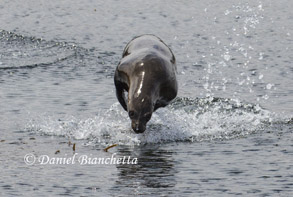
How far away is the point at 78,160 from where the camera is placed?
10.8 metres

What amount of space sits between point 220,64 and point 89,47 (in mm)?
3445

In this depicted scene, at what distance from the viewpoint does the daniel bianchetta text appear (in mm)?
10734

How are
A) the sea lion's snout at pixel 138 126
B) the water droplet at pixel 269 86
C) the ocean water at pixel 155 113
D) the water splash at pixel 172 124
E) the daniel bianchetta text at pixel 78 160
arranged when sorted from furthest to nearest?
the water droplet at pixel 269 86, the water splash at pixel 172 124, the sea lion's snout at pixel 138 126, the daniel bianchetta text at pixel 78 160, the ocean water at pixel 155 113

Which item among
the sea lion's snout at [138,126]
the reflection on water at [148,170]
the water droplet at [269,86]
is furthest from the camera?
the water droplet at [269,86]

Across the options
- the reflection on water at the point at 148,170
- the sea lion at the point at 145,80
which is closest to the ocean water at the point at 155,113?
the reflection on water at the point at 148,170

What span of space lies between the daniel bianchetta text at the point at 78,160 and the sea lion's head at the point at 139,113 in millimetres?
418

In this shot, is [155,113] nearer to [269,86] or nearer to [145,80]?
[145,80]

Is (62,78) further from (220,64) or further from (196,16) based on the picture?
(196,16)

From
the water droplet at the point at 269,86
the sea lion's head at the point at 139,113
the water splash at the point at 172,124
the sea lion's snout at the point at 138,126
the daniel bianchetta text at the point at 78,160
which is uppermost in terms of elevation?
the sea lion's head at the point at 139,113

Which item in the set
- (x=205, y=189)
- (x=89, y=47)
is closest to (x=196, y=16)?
(x=89, y=47)

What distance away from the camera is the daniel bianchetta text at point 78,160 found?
10734 millimetres

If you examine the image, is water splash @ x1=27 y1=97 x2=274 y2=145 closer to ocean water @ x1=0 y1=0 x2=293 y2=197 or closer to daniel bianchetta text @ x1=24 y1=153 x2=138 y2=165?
ocean water @ x1=0 y1=0 x2=293 y2=197

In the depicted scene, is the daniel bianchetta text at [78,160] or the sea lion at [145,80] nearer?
the daniel bianchetta text at [78,160]

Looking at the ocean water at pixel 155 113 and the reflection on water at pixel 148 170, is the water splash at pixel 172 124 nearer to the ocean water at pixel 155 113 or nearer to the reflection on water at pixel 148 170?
the ocean water at pixel 155 113
